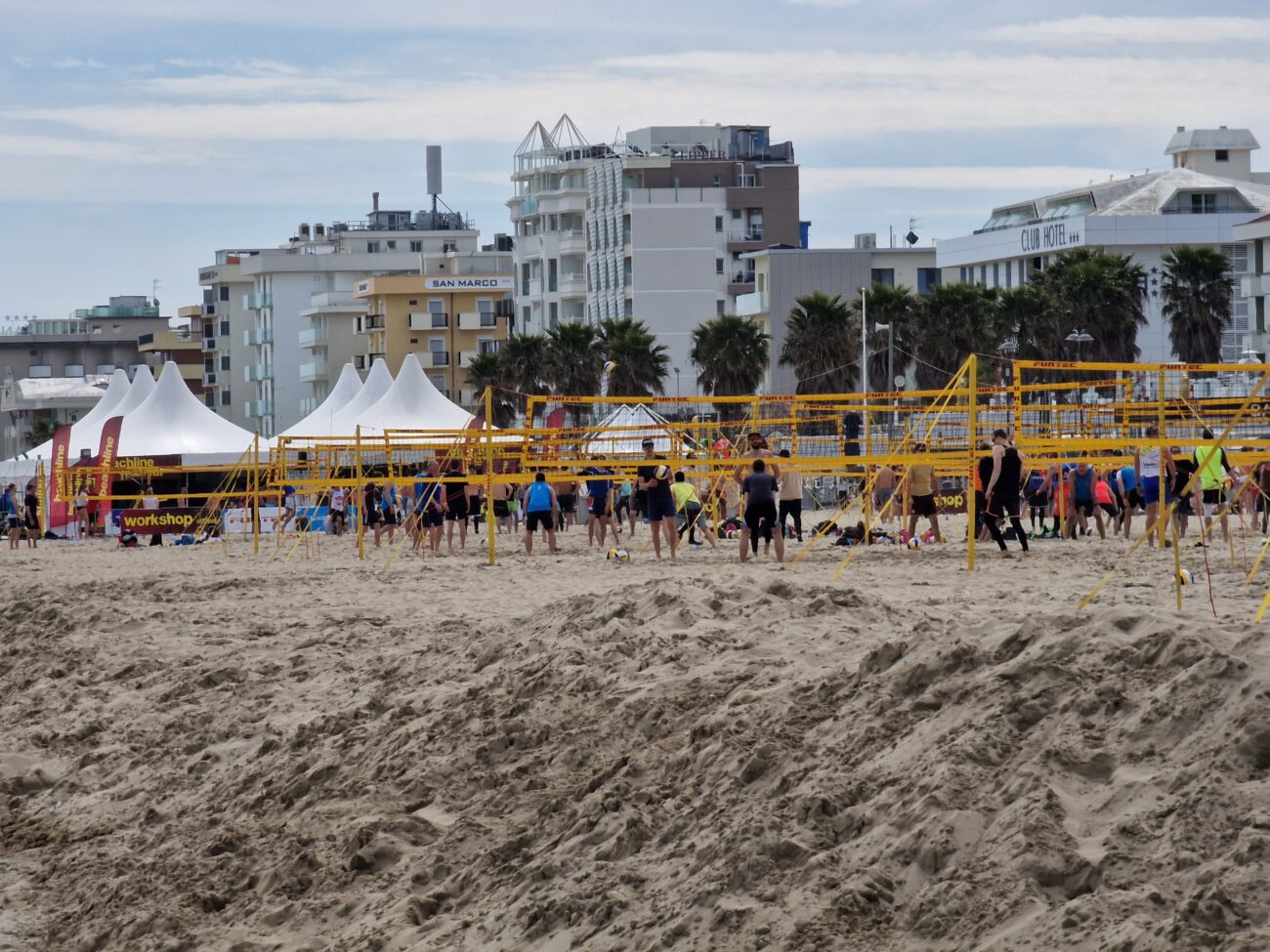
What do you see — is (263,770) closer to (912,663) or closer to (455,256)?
(912,663)

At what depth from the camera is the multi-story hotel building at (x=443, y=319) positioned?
9838cm

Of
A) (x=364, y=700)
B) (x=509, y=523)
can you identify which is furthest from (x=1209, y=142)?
(x=364, y=700)

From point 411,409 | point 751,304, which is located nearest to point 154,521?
point 411,409

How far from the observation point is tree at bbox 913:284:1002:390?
6003 cm

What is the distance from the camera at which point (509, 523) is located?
3384 centimetres

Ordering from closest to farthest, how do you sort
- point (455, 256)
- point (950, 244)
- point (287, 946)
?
1. point (287, 946)
2. point (950, 244)
3. point (455, 256)

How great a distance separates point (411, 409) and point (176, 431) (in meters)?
4.88

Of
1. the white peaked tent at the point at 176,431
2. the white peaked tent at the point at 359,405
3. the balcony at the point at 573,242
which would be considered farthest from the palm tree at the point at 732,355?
the white peaked tent at the point at 176,431

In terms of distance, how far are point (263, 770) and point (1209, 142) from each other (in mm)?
83212

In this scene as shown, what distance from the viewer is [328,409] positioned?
44.4 metres

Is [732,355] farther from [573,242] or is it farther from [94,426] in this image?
[94,426]

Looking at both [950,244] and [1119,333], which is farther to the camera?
[950,244]

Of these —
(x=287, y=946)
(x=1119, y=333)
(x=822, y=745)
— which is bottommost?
(x=287, y=946)

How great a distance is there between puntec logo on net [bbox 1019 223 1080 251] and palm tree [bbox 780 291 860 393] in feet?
44.8
